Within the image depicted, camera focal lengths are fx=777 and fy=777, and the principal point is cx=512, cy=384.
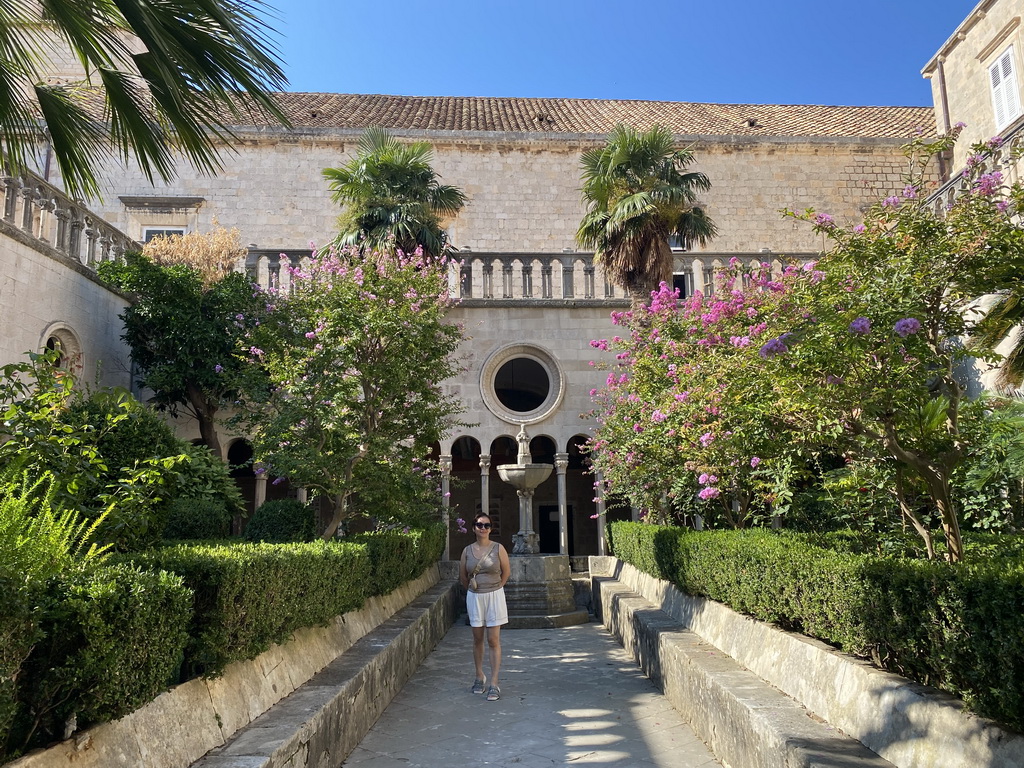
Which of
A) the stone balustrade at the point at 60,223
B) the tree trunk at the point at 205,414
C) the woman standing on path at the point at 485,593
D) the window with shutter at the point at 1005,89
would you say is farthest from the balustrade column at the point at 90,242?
the window with shutter at the point at 1005,89

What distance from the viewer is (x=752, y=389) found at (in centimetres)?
491

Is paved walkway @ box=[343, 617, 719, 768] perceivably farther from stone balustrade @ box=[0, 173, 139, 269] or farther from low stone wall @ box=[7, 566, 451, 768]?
stone balustrade @ box=[0, 173, 139, 269]

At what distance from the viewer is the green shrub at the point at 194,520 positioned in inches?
304

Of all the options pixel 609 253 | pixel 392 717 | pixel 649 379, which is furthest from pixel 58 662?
pixel 609 253

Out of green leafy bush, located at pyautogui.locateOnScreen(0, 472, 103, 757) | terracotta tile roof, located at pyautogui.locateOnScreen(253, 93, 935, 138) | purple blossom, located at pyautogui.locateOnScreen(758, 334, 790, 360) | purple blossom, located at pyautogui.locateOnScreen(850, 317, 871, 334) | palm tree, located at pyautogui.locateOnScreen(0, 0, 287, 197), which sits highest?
terracotta tile roof, located at pyautogui.locateOnScreen(253, 93, 935, 138)

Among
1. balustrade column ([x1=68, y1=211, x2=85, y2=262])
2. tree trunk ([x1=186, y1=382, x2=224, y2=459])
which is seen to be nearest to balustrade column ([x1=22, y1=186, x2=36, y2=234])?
balustrade column ([x1=68, y1=211, x2=85, y2=262])

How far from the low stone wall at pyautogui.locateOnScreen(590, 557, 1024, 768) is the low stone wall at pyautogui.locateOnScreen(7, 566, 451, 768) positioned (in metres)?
2.55

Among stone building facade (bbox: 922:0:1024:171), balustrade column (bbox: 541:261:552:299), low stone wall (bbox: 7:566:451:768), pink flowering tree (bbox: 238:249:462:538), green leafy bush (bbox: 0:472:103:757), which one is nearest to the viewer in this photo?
green leafy bush (bbox: 0:472:103:757)

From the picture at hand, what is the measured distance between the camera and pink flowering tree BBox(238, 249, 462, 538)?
858 cm

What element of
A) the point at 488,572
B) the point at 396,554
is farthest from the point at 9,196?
the point at 488,572

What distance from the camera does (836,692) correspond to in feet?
12.8

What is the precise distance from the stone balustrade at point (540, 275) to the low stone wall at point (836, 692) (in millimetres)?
9471

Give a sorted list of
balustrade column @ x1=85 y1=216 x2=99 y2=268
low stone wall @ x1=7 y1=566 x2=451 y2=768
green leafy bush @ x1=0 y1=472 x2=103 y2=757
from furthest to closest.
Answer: balustrade column @ x1=85 y1=216 x2=99 y2=268
low stone wall @ x1=7 y1=566 x2=451 y2=768
green leafy bush @ x1=0 y1=472 x2=103 y2=757

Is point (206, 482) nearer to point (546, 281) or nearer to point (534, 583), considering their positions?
point (534, 583)
